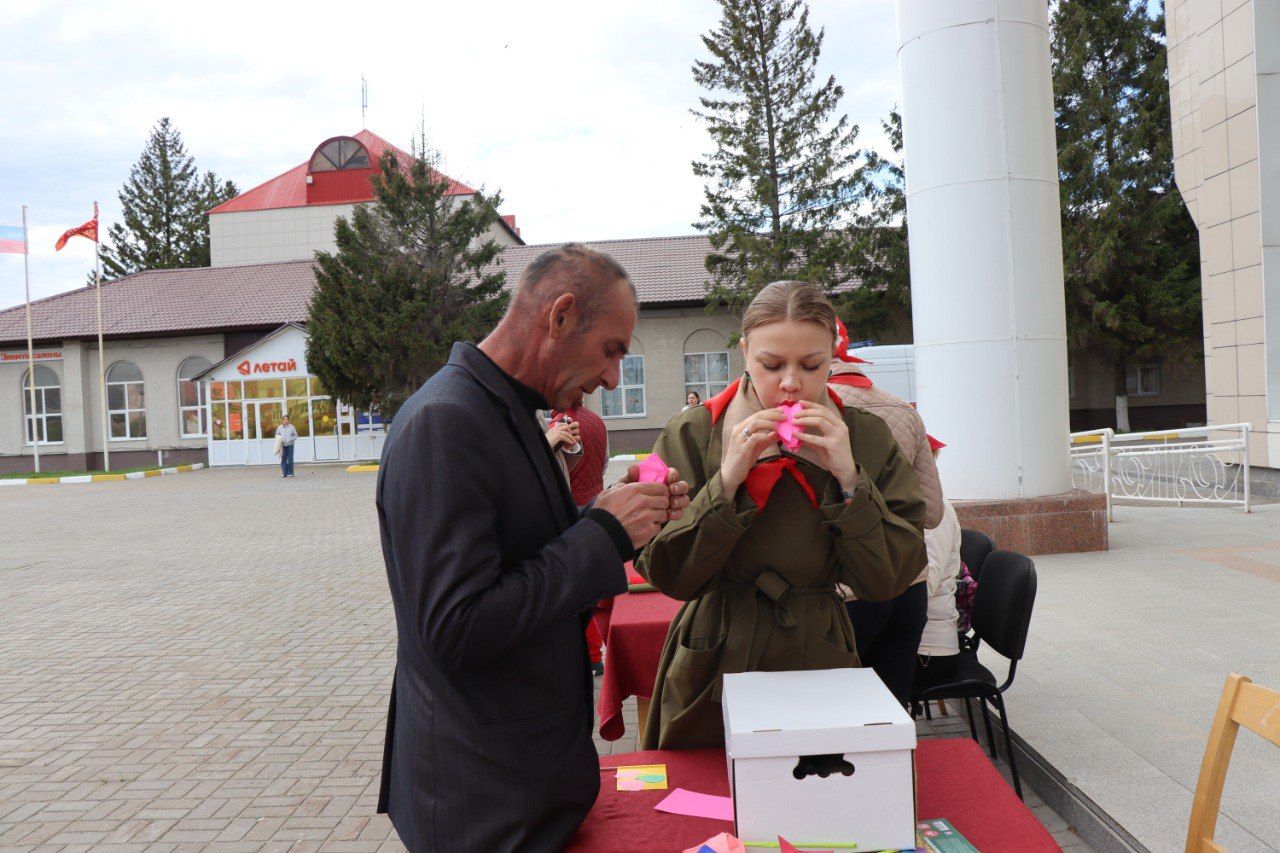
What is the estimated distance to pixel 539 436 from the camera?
1805mm

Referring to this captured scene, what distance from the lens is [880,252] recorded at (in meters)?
34.1

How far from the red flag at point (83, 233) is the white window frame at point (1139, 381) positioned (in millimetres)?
36319

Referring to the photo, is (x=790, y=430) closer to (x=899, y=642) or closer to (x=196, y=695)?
(x=899, y=642)

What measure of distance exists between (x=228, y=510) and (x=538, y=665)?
60.3ft


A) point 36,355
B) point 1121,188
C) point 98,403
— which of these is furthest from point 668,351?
point 36,355

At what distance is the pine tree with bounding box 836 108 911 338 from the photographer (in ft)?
109

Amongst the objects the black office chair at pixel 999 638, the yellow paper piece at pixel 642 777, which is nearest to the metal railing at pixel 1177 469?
the black office chair at pixel 999 638

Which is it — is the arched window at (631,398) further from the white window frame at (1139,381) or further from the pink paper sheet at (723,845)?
the pink paper sheet at (723,845)

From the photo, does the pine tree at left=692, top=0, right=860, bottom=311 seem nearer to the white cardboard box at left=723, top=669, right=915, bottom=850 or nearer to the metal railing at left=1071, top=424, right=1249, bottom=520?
the metal railing at left=1071, top=424, right=1249, bottom=520

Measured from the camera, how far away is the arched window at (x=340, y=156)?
42469 mm

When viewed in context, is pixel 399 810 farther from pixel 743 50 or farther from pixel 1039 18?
pixel 743 50

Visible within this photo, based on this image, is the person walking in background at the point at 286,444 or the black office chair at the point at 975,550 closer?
the black office chair at the point at 975,550

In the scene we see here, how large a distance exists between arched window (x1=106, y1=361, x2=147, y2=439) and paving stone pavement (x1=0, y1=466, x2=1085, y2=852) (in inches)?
943

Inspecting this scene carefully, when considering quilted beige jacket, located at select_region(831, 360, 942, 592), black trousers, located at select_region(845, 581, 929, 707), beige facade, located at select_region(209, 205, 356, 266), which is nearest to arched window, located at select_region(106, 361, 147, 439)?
beige facade, located at select_region(209, 205, 356, 266)
